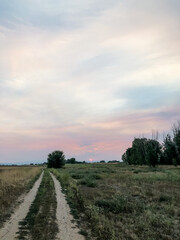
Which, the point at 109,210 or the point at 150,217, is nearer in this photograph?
the point at 150,217

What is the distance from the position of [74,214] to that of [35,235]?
149 inches

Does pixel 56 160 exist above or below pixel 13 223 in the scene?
above

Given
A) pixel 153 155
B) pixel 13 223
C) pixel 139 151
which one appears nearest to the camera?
pixel 13 223

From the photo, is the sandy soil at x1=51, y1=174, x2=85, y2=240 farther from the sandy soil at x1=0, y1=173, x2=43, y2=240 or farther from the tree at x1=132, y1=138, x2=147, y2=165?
the tree at x1=132, y1=138, x2=147, y2=165

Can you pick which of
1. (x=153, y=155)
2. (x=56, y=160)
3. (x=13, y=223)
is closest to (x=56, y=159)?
(x=56, y=160)

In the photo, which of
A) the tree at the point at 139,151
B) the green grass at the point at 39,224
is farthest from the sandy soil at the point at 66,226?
the tree at the point at 139,151

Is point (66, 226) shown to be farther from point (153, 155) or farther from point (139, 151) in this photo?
point (139, 151)

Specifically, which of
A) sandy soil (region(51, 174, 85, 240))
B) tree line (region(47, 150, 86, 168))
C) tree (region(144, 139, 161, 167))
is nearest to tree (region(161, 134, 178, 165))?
tree (region(144, 139, 161, 167))

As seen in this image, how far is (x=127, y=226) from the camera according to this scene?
946 centimetres

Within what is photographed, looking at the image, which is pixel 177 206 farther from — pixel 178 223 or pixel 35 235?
pixel 35 235

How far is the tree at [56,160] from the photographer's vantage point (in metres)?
103

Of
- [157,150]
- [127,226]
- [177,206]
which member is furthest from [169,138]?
[127,226]

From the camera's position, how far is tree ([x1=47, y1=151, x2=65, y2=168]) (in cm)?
10306

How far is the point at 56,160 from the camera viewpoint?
10338cm
